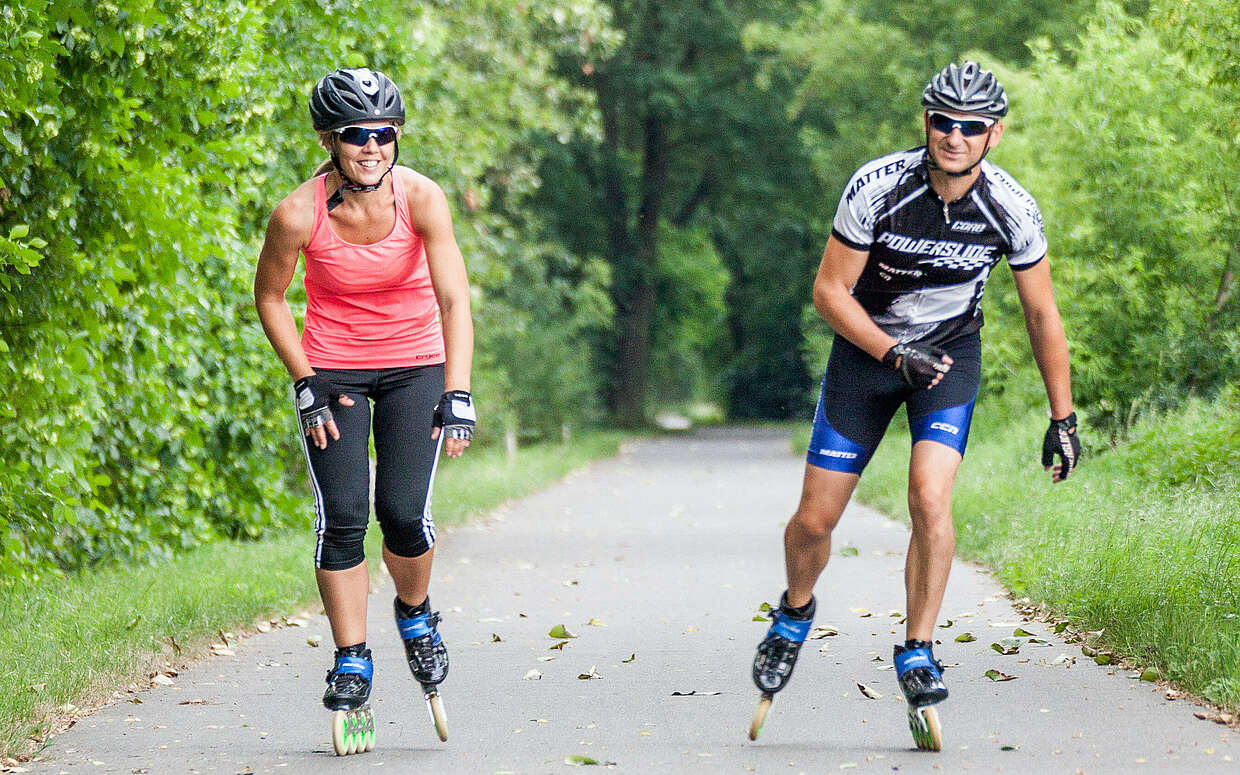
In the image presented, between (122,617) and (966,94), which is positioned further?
(122,617)

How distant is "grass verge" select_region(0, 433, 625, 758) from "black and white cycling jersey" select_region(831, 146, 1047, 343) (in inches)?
123

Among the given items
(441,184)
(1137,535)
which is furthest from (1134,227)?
(1137,535)

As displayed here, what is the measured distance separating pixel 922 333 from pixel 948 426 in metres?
0.31

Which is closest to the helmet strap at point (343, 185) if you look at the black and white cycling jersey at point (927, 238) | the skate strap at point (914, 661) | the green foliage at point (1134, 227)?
the black and white cycling jersey at point (927, 238)

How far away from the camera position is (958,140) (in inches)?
192

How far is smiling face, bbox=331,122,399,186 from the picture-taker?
503 centimetres

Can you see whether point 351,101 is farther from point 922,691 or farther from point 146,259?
point 146,259

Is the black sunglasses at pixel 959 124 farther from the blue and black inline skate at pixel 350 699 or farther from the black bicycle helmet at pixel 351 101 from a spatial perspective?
the blue and black inline skate at pixel 350 699

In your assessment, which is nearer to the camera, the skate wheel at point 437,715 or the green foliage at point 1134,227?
the skate wheel at point 437,715

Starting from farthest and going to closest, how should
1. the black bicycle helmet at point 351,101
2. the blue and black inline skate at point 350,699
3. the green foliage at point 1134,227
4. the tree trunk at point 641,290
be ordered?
the tree trunk at point 641,290 < the green foliage at point 1134,227 < the blue and black inline skate at point 350,699 < the black bicycle helmet at point 351,101

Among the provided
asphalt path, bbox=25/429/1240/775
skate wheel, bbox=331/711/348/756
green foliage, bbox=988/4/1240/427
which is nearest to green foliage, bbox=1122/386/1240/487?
green foliage, bbox=988/4/1240/427

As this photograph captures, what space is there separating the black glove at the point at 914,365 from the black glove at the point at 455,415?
4.35 feet

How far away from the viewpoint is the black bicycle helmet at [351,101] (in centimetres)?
498

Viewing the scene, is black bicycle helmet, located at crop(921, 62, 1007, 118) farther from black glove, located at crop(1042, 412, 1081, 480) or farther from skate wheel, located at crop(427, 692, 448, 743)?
skate wheel, located at crop(427, 692, 448, 743)
